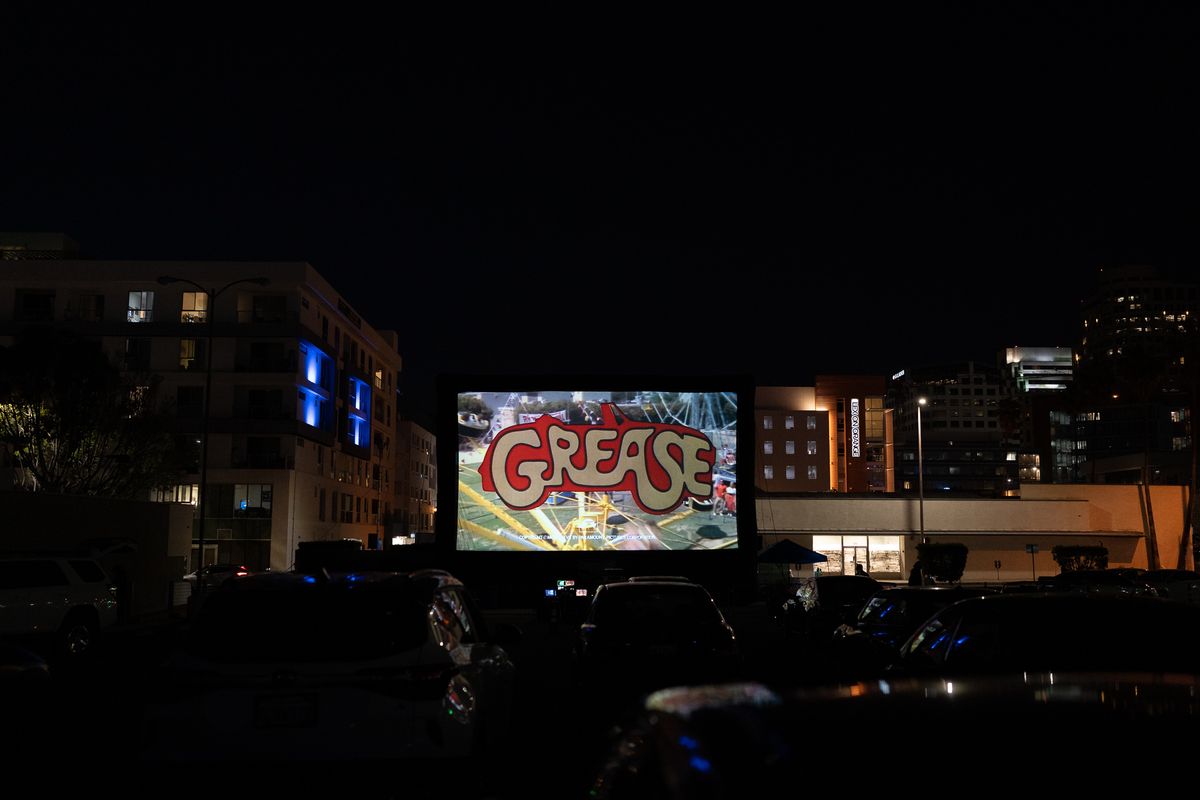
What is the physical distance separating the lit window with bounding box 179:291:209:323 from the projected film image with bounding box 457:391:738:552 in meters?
35.4

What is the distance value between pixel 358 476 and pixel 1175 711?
2994 inches

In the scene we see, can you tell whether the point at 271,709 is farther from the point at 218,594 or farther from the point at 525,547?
the point at 525,547

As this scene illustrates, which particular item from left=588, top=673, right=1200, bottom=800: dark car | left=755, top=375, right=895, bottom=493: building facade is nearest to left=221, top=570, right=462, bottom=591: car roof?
left=588, top=673, right=1200, bottom=800: dark car

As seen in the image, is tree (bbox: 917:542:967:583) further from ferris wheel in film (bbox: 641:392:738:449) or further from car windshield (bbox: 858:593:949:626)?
car windshield (bbox: 858:593:949:626)

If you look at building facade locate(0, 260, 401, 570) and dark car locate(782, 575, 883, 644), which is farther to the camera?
building facade locate(0, 260, 401, 570)

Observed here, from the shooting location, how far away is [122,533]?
34.3 m

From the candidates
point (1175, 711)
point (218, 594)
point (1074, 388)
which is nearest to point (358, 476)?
point (1074, 388)

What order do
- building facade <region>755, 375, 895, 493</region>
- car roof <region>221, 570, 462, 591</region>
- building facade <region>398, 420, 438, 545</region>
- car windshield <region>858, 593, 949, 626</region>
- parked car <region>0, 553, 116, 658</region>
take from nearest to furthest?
car roof <region>221, 570, 462, 591</region> < car windshield <region>858, 593, 949, 626</region> < parked car <region>0, 553, 116, 658</region> < building facade <region>398, 420, 438, 545</region> < building facade <region>755, 375, 895, 493</region>

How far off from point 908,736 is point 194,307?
65.8 metres

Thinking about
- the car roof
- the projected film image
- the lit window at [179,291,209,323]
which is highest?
the lit window at [179,291,209,323]

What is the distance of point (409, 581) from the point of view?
285 inches

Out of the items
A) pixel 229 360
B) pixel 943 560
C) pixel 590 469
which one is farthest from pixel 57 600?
pixel 229 360

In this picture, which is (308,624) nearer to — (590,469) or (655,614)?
(655,614)

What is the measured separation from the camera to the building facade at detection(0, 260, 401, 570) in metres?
61.6
